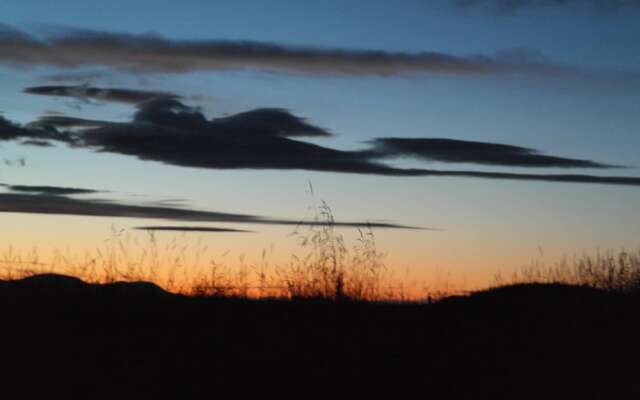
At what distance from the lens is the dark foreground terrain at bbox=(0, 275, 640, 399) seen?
5477 mm

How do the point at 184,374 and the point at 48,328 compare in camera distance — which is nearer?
the point at 184,374

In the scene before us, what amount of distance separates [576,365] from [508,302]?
131 inches

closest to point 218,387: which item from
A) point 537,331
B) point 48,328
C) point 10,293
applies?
point 48,328

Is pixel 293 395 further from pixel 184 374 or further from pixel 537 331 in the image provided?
pixel 537 331

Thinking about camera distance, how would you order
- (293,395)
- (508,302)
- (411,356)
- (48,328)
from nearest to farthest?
(293,395) < (411,356) < (48,328) < (508,302)

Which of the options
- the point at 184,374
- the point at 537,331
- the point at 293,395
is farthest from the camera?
the point at 537,331

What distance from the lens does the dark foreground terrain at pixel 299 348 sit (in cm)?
548

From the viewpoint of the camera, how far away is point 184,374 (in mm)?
5660

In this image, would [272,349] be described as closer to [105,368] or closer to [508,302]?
[105,368]

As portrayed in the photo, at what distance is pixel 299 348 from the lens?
6477 mm

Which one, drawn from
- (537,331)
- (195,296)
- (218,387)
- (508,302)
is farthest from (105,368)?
(508,302)

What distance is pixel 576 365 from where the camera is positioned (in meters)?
6.38

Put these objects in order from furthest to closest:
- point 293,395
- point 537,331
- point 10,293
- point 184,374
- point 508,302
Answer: point 508,302, point 10,293, point 537,331, point 184,374, point 293,395

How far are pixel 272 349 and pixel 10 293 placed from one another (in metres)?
3.60
